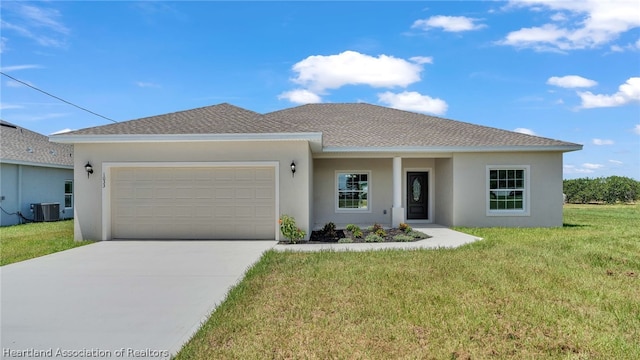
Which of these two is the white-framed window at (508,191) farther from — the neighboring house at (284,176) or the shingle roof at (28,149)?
the shingle roof at (28,149)

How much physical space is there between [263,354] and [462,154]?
11690 millimetres

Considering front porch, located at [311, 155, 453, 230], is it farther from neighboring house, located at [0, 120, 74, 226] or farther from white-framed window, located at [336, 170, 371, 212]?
neighboring house, located at [0, 120, 74, 226]

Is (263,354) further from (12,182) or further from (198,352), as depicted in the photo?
(12,182)

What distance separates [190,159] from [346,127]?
7.50 meters

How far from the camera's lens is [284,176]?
10.3 metres

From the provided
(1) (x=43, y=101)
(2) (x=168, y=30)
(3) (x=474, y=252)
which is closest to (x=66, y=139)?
(2) (x=168, y=30)

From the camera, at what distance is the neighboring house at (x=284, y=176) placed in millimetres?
10305

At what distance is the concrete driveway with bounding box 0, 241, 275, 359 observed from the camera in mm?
3679

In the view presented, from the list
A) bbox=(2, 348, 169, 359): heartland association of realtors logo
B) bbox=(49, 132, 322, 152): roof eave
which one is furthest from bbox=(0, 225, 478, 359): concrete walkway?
bbox=(49, 132, 322, 152): roof eave

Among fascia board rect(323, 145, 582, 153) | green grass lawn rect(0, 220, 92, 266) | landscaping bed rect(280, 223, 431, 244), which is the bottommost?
green grass lawn rect(0, 220, 92, 266)

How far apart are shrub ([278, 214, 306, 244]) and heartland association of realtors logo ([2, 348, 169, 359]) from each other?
647 centimetres

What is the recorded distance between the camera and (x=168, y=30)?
14.1 m

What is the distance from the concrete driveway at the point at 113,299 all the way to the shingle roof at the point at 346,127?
3.67m

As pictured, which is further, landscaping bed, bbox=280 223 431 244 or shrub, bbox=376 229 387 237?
shrub, bbox=376 229 387 237
